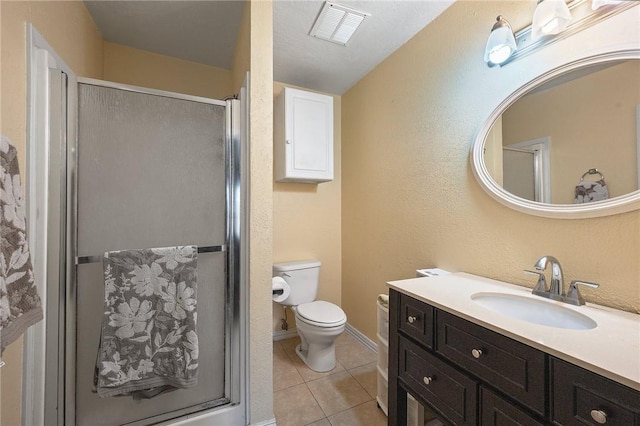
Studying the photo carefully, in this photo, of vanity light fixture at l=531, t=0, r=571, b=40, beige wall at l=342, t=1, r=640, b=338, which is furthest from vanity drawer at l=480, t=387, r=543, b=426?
vanity light fixture at l=531, t=0, r=571, b=40

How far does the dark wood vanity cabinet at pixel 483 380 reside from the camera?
62 centimetres

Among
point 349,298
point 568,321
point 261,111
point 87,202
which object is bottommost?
point 349,298

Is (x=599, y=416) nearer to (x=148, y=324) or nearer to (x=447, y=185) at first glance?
(x=447, y=185)

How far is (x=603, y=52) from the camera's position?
3.20 feet

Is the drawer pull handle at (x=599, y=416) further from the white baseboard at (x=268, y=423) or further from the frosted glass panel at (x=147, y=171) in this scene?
the frosted glass panel at (x=147, y=171)

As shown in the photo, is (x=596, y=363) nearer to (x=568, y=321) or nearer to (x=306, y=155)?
(x=568, y=321)

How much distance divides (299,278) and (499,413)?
1595 millimetres

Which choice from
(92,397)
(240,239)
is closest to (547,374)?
(240,239)

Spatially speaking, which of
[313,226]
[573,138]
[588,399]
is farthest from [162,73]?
[588,399]

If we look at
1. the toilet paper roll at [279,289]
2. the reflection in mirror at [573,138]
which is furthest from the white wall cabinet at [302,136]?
the reflection in mirror at [573,138]

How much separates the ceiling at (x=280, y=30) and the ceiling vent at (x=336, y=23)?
0.03 meters

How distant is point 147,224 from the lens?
1237 mm

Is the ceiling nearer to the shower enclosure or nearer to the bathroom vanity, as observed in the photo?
the shower enclosure

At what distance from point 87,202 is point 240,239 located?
0.69m
